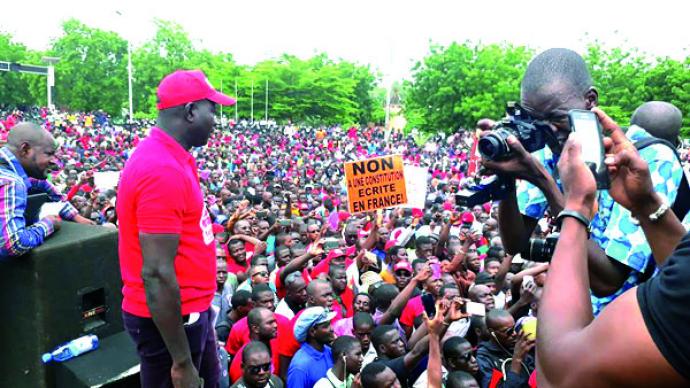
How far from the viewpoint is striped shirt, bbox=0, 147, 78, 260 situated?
93.0 inches

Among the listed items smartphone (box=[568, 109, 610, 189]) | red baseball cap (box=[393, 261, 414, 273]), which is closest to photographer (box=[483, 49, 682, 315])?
smartphone (box=[568, 109, 610, 189])

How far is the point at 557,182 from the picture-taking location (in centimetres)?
169

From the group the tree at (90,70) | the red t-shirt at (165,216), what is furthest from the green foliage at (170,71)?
the red t-shirt at (165,216)

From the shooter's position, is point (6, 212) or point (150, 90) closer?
point (6, 212)

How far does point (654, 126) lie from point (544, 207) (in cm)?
117

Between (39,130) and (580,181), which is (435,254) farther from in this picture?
(580,181)

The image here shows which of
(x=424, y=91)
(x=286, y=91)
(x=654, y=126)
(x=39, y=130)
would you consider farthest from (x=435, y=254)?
(x=286, y=91)

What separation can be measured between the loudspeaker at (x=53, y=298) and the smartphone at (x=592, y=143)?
2.08 m

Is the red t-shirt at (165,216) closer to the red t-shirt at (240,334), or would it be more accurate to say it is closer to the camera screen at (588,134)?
the camera screen at (588,134)

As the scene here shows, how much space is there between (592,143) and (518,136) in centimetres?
38

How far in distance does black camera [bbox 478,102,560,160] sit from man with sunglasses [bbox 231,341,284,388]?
2367 mm

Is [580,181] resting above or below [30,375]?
above

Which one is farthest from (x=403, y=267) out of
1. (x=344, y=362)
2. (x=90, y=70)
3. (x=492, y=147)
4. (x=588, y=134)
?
(x=90, y=70)

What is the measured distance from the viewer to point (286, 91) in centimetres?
4488
